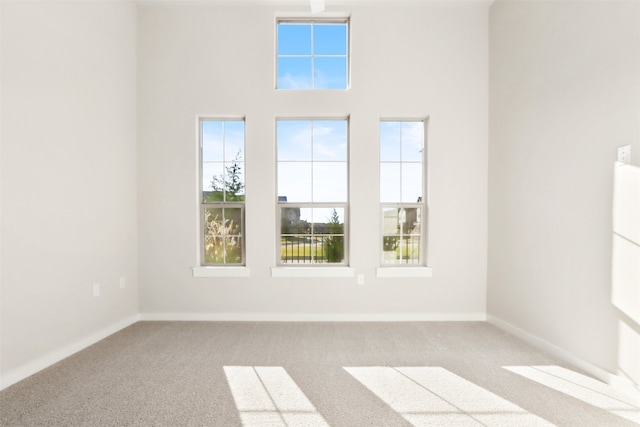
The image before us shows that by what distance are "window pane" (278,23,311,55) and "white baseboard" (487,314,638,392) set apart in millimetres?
3883

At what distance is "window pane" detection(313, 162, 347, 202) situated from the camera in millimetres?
3885

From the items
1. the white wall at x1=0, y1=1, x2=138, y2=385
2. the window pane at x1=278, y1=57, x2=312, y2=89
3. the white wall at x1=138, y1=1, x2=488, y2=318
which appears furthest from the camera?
the window pane at x1=278, y1=57, x2=312, y2=89

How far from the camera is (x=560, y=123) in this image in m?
2.78

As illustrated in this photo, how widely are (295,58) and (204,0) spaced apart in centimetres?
119

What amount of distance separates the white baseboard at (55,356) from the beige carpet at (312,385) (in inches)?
2.4

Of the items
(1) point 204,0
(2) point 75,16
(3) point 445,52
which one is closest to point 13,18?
(2) point 75,16

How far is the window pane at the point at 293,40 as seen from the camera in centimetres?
386

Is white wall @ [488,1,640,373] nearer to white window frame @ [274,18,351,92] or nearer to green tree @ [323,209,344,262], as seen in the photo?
white window frame @ [274,18,351,92]

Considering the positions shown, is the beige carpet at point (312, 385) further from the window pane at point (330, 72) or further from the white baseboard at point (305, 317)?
the window pane at point (330, 72)

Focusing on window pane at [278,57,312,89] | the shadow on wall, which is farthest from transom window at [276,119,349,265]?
the shadow on wall

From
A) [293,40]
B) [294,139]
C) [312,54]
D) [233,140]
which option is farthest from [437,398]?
[293,40]

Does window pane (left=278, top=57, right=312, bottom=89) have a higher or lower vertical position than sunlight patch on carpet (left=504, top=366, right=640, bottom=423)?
higher

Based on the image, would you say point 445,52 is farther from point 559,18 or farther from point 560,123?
point 560,123

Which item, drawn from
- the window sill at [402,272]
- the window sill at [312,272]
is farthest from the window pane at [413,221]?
the window sill at [312,272]
